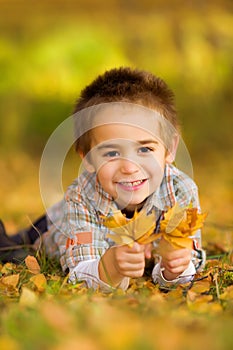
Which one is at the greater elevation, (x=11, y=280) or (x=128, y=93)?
(x=128, y=93)

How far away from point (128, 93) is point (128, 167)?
312 mm

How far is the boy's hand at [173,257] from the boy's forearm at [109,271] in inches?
6.0

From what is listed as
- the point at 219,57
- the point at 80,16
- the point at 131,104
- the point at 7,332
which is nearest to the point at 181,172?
the point at 131,104

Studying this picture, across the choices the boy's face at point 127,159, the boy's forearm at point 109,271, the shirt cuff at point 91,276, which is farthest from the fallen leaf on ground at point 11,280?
the boy's face at point 127,159

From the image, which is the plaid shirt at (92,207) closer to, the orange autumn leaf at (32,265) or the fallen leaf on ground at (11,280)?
the orange autumn leaf at (32,265)

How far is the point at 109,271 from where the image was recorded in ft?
6.26

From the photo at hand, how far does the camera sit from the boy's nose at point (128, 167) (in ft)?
6.79

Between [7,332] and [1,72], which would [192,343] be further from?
[1,72]

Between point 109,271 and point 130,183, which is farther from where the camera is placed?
point 130,183

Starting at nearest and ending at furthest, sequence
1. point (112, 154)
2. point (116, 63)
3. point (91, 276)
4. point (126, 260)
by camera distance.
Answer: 1. point (126, 260)
2. point (91, 276)
3. point (112, 154)
4. point (116, 63)

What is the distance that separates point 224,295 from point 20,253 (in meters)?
1.09

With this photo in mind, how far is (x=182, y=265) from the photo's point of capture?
191cm

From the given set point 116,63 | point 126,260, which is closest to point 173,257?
point 126,260

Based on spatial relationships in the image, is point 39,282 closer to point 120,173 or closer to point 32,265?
point 32,265
